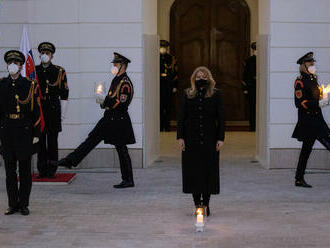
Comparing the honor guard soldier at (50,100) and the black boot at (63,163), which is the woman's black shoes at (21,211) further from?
the honor guard soldier at (50,100)

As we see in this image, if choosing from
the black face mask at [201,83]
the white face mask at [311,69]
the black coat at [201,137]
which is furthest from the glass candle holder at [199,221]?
the white face mask at [311,69]

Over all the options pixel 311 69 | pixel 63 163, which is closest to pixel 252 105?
pixel 311 69

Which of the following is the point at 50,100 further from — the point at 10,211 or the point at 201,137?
the point at 201,137

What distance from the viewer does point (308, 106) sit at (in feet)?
36.6

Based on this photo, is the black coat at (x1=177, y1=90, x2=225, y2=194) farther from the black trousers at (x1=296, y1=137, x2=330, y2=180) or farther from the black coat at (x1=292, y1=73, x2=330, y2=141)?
the black trousers at (x1=296, y1=137, x2=330, y2=180)

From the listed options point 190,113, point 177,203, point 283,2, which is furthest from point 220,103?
point 283,2

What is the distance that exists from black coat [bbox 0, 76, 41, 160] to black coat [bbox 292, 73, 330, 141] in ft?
12.0

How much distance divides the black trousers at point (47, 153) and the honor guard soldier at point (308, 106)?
11.2ft

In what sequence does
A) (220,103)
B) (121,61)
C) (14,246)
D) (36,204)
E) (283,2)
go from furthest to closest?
1. (283,2)
2. (121,61)
3. (36,204)
4. (220,103)
5. (14,246)

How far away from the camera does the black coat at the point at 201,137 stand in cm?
913

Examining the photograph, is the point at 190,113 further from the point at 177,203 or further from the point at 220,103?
the point at 177,203

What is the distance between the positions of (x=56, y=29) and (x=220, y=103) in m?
4.79

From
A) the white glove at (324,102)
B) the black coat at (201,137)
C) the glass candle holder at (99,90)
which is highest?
the glass candle holder at (99,90)

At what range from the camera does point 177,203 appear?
1021cm
